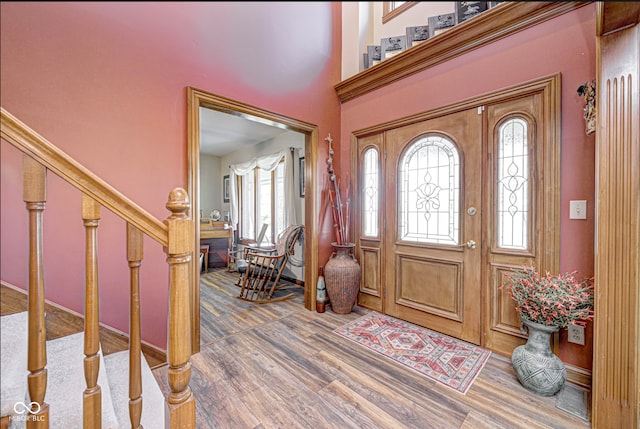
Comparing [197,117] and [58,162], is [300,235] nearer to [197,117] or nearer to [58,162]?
[197,117]

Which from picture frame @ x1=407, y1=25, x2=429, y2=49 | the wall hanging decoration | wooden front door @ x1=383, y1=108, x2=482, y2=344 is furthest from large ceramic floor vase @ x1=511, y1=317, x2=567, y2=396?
picture frame @ x1=407, y1=25, x2=429, y2=49

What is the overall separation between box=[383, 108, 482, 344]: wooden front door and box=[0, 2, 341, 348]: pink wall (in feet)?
4.40

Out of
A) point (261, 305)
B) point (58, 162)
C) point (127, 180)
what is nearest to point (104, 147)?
point (127, 180)

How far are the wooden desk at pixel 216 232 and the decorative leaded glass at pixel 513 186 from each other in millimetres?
4191

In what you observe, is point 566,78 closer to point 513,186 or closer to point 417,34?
point 513,186

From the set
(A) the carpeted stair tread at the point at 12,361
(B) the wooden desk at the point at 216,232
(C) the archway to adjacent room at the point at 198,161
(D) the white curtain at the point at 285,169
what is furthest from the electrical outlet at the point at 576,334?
(B) the wooden desk at the point at 216,232

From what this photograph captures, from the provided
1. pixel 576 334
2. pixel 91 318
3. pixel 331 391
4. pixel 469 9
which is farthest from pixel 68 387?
pixel 469 9

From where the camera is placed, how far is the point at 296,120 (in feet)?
8.66

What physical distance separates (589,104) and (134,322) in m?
2.45

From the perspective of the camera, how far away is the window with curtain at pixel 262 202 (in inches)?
176

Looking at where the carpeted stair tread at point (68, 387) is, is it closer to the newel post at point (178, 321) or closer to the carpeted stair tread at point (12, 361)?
the carpeted stair tread at point (12, 361)

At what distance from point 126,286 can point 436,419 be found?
1968 mm

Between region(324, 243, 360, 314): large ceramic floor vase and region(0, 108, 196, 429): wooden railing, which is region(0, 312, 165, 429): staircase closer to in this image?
region(0, 108, 196, 429): wooden railing

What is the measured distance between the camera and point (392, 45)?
8.40 ft
